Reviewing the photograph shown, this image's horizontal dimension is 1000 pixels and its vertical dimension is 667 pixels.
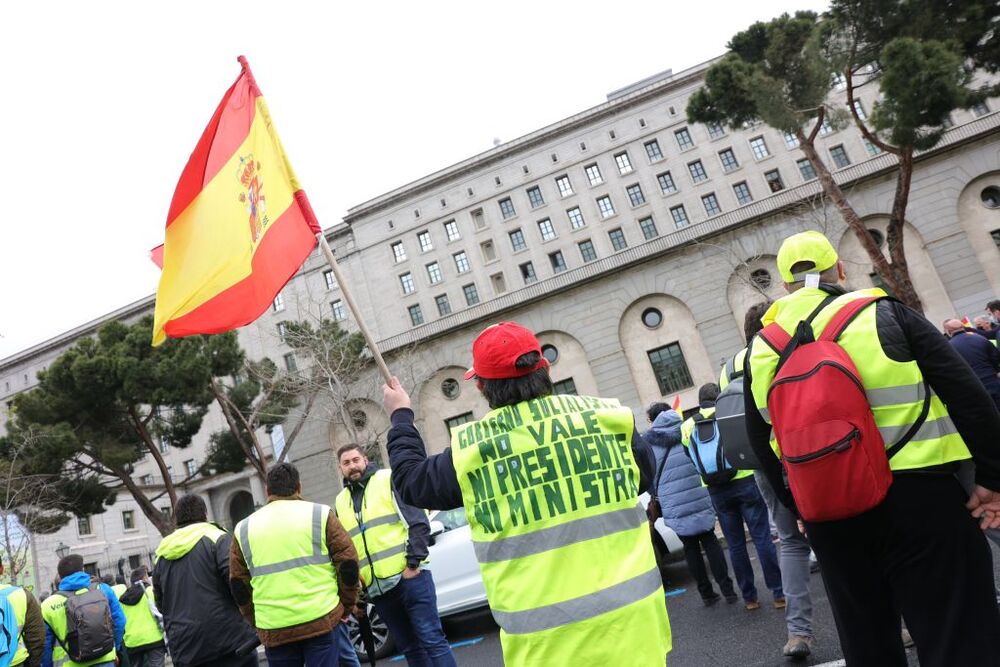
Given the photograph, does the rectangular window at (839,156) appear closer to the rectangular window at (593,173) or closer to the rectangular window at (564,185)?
the rectangular window at (593,173)

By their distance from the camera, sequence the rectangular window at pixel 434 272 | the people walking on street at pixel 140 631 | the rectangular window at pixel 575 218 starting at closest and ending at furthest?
the people walking on street at pixel 140 631 → the rectangular window at pixel 575 218 → the rectangular window at pixel 434 272

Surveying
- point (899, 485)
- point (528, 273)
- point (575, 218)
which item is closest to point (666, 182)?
point (575, 218)

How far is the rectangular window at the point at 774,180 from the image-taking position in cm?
3503

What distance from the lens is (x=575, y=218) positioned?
1507 inches

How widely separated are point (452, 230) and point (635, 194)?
36.7 ft

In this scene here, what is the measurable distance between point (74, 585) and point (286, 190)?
4.72 metres

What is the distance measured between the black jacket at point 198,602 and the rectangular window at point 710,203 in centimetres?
3553

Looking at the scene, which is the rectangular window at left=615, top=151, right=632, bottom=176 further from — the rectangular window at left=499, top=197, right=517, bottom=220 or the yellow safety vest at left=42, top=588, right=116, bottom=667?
the yellow safety vest at left=42, top=588, right=116, bottom=667

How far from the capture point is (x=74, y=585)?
5.99m

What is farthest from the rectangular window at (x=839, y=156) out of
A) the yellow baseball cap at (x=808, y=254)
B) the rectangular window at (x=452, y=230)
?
the yellow baseball cap at (x=808, y=254)

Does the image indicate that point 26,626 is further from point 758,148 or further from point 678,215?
point 758,148

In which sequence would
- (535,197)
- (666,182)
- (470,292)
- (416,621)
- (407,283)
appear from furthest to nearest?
(407,283) < (535,197) < (470,292) < (666,182) < (416,621)

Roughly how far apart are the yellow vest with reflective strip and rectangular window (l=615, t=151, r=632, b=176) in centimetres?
3572

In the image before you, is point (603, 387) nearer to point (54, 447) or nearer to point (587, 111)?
point (587, 111)
